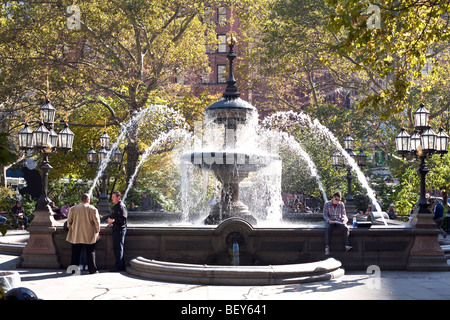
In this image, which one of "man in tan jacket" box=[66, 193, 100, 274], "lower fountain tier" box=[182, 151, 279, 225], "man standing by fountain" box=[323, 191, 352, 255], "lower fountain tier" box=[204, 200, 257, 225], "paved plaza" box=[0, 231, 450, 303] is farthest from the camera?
"lower fountain tier" box=[204, 200, 257, 225]

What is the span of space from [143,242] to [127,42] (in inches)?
949

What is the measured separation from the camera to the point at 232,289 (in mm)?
10258

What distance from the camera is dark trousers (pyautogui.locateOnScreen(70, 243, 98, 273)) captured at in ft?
40.7

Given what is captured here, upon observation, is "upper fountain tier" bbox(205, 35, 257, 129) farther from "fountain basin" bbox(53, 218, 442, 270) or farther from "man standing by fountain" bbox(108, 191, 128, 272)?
"man standing by fountain" bbox(108, 191, 128, 272)

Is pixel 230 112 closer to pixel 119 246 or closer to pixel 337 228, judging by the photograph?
pixel 337 228

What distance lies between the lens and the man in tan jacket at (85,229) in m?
12.4

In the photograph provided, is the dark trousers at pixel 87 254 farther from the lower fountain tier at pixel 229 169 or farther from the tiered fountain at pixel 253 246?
the lower fountain tier at pixel 229 169

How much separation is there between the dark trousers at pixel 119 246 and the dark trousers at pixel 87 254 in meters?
0.44

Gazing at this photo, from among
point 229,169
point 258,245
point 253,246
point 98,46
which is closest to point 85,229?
point 253,246

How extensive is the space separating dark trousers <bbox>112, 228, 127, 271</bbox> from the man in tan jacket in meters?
0.37

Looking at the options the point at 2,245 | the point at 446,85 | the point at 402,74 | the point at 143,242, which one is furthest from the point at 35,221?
the point at 446,85

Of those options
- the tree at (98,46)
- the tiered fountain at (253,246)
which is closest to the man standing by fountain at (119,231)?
the tiered fountain at (253,246)

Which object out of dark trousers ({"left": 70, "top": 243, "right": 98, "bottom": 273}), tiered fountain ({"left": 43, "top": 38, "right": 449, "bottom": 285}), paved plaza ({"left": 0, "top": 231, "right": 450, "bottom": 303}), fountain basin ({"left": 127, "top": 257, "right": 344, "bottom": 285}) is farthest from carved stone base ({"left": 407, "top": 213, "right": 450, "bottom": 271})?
dark trousers ({"left": 70, "top": 243, "right": 98, "bottom": 273})

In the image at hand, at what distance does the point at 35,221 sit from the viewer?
1337 centimetres
